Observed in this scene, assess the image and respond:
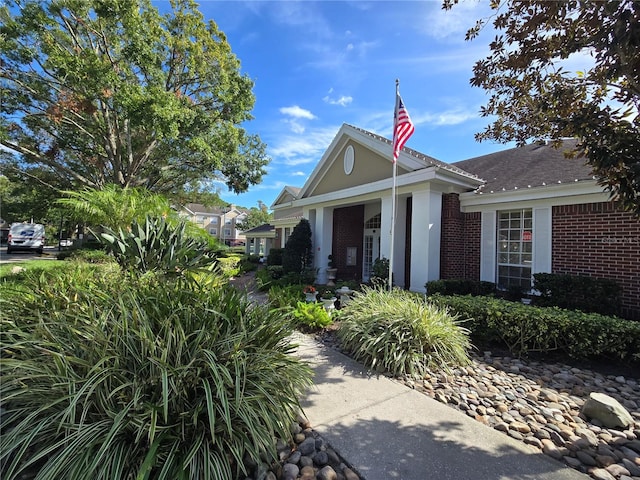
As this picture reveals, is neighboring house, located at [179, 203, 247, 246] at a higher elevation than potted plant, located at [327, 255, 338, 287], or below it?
higher

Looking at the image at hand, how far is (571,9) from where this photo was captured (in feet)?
11.1

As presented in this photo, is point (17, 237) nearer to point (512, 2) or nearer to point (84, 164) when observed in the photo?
point (84, 164)

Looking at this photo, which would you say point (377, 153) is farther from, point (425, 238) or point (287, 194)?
point (287, 194)

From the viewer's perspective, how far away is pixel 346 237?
1419 cm

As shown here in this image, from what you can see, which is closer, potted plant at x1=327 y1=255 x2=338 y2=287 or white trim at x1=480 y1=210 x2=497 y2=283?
white trim at x1=480 y1=210 x2=497 y2=283

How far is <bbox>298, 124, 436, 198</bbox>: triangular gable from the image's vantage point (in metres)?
10.4

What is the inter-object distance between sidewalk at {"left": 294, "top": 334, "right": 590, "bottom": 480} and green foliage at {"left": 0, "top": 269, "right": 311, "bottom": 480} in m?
0.59

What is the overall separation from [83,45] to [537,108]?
17176mm

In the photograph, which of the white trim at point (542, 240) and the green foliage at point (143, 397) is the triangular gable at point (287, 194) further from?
the green foliage at point (143, 397)

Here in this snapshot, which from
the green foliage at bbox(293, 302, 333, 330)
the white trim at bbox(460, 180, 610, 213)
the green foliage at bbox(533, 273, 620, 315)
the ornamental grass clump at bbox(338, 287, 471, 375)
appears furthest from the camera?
the white trim at bbox(460, 180, 610, 213)

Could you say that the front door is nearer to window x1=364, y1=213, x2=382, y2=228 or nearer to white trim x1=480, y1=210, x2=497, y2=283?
window x1=364, y1=213, x2=382, y2=228

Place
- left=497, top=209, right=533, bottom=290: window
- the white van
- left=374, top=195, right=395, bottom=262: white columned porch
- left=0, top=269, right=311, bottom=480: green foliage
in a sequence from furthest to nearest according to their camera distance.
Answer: the white van
left=374, top=195, right=395, bottom=262: white columned porch
left=497, top=209, right=533, bottom=290: window
left=0, top=269, right=311, bottom=480: green foliage

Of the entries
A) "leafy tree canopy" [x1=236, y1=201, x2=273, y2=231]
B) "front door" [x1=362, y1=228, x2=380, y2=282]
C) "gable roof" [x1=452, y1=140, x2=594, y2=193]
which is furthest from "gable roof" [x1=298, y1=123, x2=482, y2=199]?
"leafy tree canopy" [x1=236, y1=201, x2=273, y2=231]

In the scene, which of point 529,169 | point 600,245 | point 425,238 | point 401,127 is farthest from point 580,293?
point 401,127
